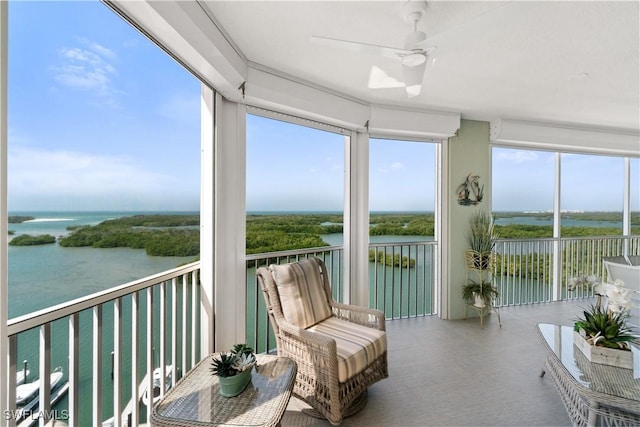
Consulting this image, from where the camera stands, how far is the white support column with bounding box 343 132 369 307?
332 centimetres

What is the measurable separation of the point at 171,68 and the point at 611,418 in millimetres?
3483

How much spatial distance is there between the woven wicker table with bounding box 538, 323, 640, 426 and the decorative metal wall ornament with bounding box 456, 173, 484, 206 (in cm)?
209

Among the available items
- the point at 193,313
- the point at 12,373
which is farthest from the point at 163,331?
the point at 12,373

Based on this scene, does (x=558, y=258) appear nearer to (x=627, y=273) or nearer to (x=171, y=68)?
(x=627, y=273)

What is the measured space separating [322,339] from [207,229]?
123cm

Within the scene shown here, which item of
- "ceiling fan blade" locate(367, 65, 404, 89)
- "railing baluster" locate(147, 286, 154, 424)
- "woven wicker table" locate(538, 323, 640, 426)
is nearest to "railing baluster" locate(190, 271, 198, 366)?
"railing baluster" locate(147, 286, 154, 424)

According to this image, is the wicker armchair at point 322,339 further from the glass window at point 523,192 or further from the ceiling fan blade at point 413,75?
the glass window at point 523,192

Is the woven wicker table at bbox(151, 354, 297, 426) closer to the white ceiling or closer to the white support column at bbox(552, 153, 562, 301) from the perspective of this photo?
the white ceiling

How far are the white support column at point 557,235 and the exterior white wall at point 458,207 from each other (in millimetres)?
1576

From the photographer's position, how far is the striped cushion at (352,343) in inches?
72.9

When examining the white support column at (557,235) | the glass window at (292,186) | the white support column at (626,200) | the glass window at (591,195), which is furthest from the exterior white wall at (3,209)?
the white support column at (626,200)

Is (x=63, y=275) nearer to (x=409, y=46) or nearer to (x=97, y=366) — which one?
(x=97, y=366)

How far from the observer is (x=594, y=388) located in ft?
4.96

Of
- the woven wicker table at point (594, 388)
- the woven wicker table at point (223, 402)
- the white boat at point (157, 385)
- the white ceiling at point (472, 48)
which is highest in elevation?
the white ceiling at point (472, 48)
